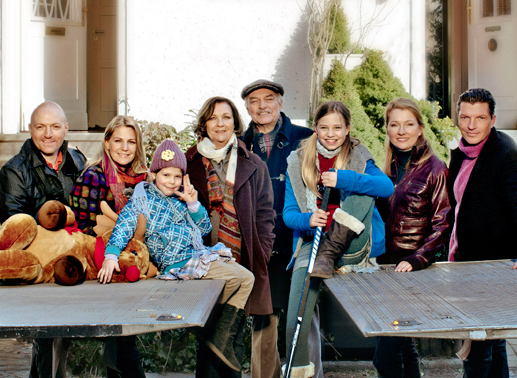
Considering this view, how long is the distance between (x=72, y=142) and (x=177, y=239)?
479 cm

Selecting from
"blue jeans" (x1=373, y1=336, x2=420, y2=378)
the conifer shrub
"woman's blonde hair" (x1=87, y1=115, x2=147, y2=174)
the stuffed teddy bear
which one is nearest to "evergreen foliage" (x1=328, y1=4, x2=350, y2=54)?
the conifer shrub

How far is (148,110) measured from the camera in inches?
291

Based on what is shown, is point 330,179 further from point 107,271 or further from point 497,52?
point 497,52

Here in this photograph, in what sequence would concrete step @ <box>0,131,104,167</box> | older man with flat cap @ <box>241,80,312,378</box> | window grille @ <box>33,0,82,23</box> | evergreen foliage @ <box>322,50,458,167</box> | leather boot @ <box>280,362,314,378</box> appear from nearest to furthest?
leather boot @ <box>280,362,314,378</box> → older man with flat cap @ <box>241,80,312,378</box> → concrete step @ <box>0,131,104,167</box> → evergreen foliage @ <box>322,50,458,167</box> → window grille @ <box>33,0,82,23</box>

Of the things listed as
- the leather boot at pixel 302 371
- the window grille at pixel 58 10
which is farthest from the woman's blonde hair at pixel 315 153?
the window grille at pixel 58 10

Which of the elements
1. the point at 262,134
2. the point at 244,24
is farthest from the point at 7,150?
the point at 262,134

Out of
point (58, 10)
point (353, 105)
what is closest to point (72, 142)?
point (58, 10)

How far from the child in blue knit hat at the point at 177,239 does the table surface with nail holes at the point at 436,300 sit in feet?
1.88

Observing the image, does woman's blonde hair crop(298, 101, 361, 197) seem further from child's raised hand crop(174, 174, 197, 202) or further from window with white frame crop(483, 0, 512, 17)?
window with white frame crop(483, 0, 512, 17)

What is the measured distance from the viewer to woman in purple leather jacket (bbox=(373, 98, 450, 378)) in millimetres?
3123

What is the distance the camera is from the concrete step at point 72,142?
7113 mm

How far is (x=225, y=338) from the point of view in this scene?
2.81m

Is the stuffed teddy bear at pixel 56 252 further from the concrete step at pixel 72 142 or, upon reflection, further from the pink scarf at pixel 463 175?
the concrete step at pixel 72 142

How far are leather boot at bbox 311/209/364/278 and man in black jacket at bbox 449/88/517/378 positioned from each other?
889 millimetres
